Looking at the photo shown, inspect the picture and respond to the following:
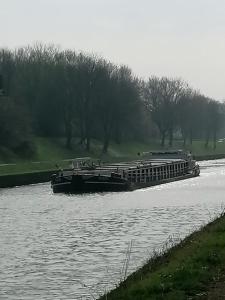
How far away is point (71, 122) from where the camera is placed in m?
82.5

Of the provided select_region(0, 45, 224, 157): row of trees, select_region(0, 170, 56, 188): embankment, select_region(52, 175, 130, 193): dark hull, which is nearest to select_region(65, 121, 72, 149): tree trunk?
select_region(0, 45, 224, 157): row of trees

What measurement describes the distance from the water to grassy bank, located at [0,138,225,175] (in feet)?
51.4

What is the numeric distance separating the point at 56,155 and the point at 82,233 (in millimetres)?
49677

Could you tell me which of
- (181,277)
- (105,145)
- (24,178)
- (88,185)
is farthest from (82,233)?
(105,145)

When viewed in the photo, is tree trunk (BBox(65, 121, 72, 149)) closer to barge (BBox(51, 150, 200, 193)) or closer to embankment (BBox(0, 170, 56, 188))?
embankment (BBox(0, 170, 56, 188))

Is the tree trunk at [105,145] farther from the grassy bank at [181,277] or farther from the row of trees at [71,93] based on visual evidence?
the grassy bank at [181,277]

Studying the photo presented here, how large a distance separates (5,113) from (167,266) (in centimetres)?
5356

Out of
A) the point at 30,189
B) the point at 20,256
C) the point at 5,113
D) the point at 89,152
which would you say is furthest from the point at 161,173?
the point at 20,256

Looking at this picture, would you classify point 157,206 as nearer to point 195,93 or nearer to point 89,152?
point 89,152

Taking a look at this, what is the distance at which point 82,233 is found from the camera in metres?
23.7

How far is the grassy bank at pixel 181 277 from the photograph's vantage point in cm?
1048

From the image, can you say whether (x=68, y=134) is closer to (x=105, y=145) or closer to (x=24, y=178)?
(x=105, y=145)

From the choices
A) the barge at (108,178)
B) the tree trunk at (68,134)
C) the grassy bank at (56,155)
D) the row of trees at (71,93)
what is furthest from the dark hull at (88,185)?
the tree trunk at (68,134)

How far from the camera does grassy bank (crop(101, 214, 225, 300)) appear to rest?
1048 cm
